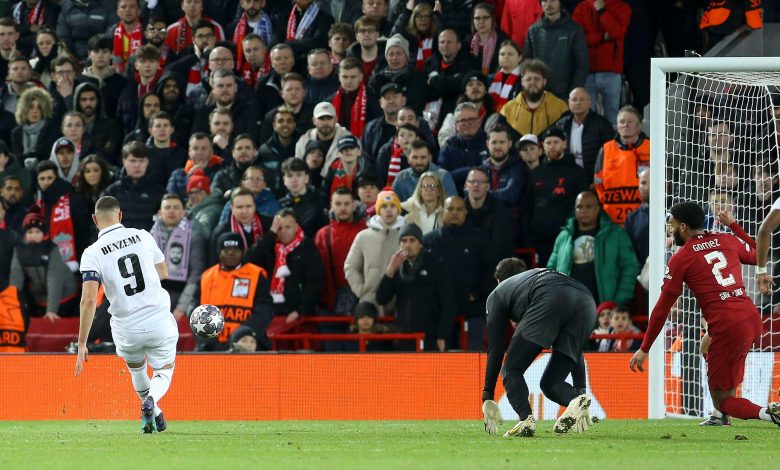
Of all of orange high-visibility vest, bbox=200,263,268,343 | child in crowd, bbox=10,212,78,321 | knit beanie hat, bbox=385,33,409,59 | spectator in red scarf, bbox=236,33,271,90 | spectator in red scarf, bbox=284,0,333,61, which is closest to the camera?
orange high-visibility vest, bbox=200,263,268,343

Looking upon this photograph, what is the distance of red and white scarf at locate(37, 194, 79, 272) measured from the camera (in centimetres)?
1733

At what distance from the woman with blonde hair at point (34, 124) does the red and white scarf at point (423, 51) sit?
500cm

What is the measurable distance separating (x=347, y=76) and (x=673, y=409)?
642 centimetres

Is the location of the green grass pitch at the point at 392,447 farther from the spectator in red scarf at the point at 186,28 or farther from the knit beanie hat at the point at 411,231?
the spectator in red scarf at the point at 186,28

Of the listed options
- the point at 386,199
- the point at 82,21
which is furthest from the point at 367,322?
the point at 82,21

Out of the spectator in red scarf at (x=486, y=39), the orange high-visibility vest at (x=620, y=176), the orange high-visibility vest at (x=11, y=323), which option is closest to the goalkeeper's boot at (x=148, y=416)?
the orange high-visibility vest at (x=11, y=323)

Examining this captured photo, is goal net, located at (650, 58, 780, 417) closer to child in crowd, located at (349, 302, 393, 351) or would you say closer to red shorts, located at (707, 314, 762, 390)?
red shorts, located at (707, 314, 762, 390)

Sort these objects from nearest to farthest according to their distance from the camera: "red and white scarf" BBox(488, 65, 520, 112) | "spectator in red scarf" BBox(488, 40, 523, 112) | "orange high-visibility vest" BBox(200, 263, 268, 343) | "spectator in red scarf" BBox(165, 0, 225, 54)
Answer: "orange high-visibility vest" BBox(200, 263, 268, 343) < "spectator in red scarf" BBox(488, 40, 523, 112) < "red and white scarf" BBox(488, 65, 520, 112) < "spectator in red scarf" BBox(165, 0, 225, 54)

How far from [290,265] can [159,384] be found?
4.70m

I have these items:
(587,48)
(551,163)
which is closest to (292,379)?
(551,163)

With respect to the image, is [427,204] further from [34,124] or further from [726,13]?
[34,124]

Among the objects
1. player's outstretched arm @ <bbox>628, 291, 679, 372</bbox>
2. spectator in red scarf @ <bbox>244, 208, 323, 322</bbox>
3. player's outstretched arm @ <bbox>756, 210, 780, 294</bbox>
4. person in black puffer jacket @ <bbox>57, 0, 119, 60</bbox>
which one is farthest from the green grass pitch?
person in black puffer jacket @ <bbox>57, 0, 119, 60</bbox>

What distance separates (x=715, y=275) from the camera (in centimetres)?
1123

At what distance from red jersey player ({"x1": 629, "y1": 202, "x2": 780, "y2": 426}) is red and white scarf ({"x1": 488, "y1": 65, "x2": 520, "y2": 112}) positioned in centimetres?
662
